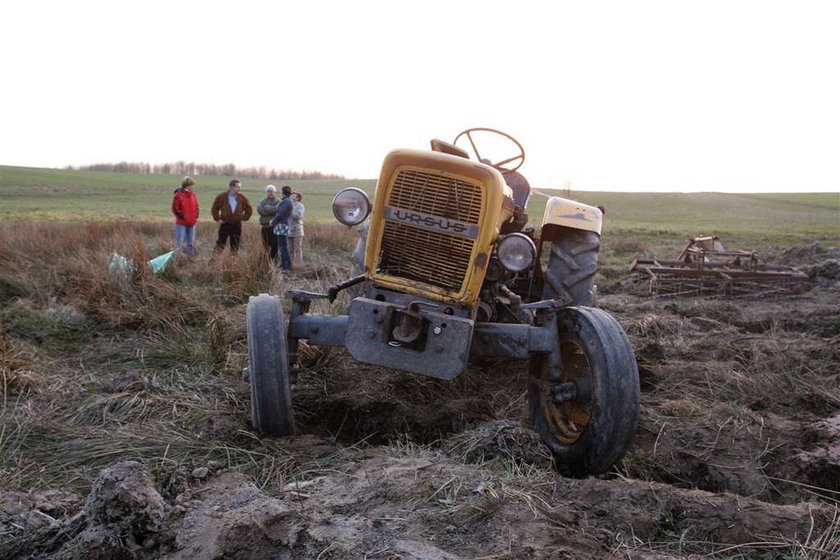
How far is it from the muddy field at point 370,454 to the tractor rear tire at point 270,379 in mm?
104

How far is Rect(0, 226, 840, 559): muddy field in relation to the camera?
2512mm

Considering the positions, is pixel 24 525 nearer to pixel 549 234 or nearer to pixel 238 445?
pixel 238 445

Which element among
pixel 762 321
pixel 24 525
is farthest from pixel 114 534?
pixel 762 321

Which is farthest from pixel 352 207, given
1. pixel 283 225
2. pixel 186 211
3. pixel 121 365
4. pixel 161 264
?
pixel 186 211

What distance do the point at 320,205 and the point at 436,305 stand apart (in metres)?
41.1

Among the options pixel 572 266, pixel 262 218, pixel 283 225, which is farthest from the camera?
pixel 262 218

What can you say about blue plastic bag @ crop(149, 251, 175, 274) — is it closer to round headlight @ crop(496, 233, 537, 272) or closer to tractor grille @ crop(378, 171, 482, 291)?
tractor grille @ crop(378, 171, 482, 291)

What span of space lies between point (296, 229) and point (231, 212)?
44.4 inches

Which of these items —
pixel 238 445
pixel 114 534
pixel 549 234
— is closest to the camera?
pixel 114 534

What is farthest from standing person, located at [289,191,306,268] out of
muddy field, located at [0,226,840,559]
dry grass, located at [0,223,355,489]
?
muddy field, located at [0,226,840,559]

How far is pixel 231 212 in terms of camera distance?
1188 centimetres

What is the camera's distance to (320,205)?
145ft

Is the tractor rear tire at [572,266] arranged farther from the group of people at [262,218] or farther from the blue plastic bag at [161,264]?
the group of people at [262,218]

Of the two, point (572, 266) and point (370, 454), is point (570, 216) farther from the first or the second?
point (370, 454)
